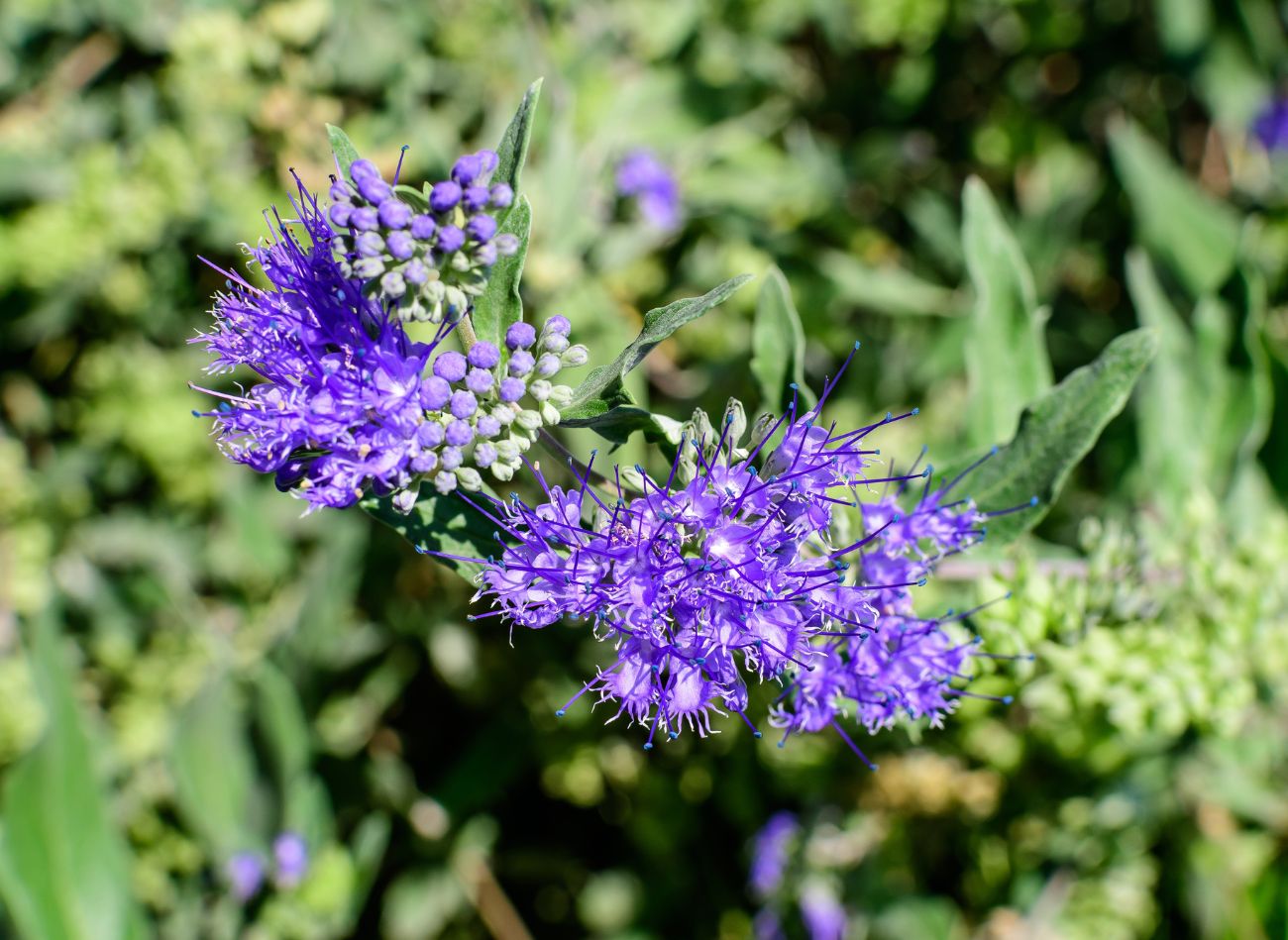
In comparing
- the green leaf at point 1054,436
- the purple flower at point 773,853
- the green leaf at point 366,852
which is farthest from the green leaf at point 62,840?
the green leaf at point 1054,436

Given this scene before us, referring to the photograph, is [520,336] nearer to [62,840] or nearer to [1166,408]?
[1166,408]

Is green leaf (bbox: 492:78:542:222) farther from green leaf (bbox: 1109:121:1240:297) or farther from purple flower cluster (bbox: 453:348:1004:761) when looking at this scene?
green leaf (bbox: 1109:121:1240:297)

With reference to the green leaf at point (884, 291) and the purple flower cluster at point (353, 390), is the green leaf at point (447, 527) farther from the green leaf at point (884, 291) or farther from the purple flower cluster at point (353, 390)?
the green leaf at point (884, 291)

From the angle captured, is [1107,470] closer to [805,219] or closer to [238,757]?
[805,219]

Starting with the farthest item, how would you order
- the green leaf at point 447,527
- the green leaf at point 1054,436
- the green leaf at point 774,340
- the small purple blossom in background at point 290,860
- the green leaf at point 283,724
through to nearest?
the green leaf at point 283,724 → the small purple blossom in background at point 290,860 → the green leaf at point 774,340 → the green leaf at point 1054,436 → the green leaf at point 447,527

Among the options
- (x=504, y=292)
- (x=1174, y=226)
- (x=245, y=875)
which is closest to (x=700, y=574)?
(x=504, y=292)

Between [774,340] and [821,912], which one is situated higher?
[774,340]

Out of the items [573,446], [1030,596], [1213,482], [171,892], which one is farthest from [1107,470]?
[171,892]
